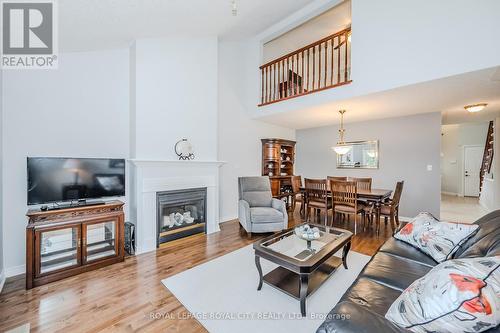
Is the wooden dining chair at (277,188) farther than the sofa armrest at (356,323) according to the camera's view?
Yes

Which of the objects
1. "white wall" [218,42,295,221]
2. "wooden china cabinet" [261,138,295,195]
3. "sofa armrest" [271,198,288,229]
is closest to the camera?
"sofa armrest" [271,198,288,229]

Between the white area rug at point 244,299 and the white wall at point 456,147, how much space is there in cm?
852

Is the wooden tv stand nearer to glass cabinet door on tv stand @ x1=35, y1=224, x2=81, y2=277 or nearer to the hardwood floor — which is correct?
glass cabinet door on tv stand @ x1=35, y1=224, x2=81, y2=277

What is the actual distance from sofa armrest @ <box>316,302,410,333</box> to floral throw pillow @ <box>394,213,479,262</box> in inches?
52.4

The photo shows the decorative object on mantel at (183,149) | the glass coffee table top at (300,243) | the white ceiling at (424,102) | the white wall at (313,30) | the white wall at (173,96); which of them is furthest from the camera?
the white wall at (313,30)

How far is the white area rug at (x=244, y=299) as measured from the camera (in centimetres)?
168

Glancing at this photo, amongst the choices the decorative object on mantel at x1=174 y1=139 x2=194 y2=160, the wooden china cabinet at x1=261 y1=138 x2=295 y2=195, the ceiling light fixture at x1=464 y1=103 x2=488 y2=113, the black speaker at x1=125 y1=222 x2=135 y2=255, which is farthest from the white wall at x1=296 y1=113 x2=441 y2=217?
the black speaker at x1=125 y1=222 x2=135 y2=255

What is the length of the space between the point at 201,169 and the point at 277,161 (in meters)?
2.47

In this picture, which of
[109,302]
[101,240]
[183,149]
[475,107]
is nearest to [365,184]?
[475,107]

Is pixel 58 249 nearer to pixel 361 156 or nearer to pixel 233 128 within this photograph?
pixel 233 128

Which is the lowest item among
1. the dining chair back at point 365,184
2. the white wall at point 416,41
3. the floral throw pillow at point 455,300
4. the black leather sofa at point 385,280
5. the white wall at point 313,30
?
the black leather sofa at point 385,280

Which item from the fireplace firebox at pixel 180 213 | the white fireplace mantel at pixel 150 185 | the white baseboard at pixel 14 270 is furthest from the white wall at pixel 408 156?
the white baseboard at pixel 14 270

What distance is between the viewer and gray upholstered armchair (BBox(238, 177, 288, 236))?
3.51 metres

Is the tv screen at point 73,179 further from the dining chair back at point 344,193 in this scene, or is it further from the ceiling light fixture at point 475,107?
the ceiling light fixture at point 475,107
